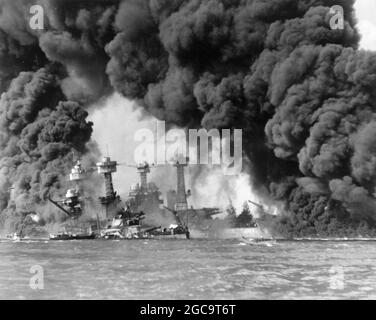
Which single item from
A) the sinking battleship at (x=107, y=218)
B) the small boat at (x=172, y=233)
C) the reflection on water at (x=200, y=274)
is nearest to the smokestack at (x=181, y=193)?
the sinking battleship at (x=107, y=218)

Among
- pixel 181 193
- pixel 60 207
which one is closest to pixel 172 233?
pixel 181 193

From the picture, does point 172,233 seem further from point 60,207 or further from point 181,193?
point 60,207

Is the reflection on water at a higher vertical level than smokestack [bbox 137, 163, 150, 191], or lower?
lower

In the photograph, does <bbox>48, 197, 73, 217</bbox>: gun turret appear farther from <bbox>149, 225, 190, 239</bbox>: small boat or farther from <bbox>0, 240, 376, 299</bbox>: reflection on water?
<bbox>0, 240, 376, 299</bbox>: reflection on water

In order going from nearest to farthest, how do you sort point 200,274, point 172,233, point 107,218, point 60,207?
point 200,274 < point 172,233 < point 60,207 < point 107,218

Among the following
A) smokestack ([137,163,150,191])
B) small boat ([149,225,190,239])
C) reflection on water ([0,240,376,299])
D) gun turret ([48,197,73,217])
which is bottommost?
reflection on water ([0,240,376,299])

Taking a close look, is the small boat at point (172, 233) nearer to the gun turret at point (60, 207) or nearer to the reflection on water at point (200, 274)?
the gun turret at point (60, 207)

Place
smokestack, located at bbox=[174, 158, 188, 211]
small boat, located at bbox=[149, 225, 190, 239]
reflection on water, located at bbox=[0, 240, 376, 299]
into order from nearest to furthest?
reflection on water, located at bbox=[0, 240, 376, 299] → small boat, located at bbox=[149, 225, 190, 239] → smokestack, located at bbox=[174, 158, 188, 211]

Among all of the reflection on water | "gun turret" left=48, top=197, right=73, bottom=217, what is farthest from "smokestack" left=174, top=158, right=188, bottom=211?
the reflection on water
